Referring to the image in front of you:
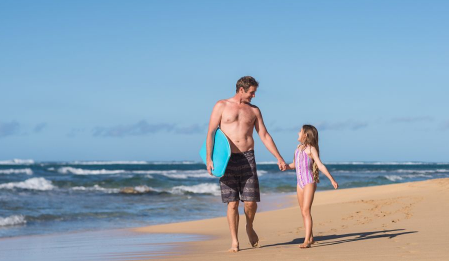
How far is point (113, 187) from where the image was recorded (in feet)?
86.1

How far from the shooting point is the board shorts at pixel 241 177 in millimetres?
6043

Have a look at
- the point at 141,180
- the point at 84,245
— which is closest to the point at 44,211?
the point at 84,245

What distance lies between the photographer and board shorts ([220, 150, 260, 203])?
6043 mm

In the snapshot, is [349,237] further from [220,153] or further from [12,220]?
[12,220]

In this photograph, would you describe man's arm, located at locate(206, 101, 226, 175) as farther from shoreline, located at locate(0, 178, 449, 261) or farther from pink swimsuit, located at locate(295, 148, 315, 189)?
shoreline, located at locate(0, 178, 449, 261)

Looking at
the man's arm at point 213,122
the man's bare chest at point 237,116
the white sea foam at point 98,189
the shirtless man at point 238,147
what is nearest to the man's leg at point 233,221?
the shirtless man at point 238,147

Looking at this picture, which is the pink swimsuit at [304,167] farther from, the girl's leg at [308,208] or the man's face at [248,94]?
the man's face at [248,94]

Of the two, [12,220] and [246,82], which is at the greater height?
[246,82]

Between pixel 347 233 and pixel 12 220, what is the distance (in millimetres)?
7962

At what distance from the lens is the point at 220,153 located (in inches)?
237

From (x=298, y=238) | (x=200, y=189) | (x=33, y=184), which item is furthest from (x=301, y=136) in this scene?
(x=33, y=184)

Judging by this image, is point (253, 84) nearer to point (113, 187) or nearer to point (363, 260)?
point (363, 260)

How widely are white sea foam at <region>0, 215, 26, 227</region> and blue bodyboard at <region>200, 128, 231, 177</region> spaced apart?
765cm

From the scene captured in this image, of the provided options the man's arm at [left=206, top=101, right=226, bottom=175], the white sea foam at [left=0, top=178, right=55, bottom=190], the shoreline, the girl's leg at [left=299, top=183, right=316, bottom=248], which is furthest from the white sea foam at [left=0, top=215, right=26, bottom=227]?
the white sea foam at [left=0, top=178, right=55, bottom=190]
